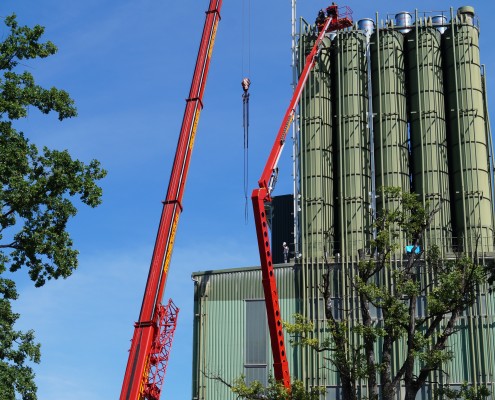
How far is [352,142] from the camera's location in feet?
257

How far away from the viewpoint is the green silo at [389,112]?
77.6 metres

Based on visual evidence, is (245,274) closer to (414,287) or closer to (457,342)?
(457,342)

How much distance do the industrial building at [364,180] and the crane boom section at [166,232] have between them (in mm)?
15736

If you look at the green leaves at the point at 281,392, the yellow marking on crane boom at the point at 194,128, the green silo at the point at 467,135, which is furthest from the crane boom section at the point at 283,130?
the green leaves at the point at 281,392

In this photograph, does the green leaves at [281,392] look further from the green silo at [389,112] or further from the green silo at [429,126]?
the green silo at [389,112]

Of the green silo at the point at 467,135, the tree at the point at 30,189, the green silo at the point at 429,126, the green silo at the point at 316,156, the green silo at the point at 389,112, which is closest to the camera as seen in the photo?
the tree at the point at 30,189

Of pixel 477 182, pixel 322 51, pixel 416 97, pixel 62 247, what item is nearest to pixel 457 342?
pixel 477 182

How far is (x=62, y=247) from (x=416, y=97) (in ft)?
160

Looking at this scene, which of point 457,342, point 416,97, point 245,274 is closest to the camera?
point 457,342

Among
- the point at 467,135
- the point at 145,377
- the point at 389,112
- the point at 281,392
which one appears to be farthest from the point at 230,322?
the point at 281,392

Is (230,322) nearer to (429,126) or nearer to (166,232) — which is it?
(166,232)

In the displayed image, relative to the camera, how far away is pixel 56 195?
37656mm

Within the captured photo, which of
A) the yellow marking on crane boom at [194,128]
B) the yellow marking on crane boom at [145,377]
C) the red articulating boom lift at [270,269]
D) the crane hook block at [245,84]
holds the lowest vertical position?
the yellow marking on crane boom at [145,377]

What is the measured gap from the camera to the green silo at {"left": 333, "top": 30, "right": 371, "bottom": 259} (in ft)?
A: 247
